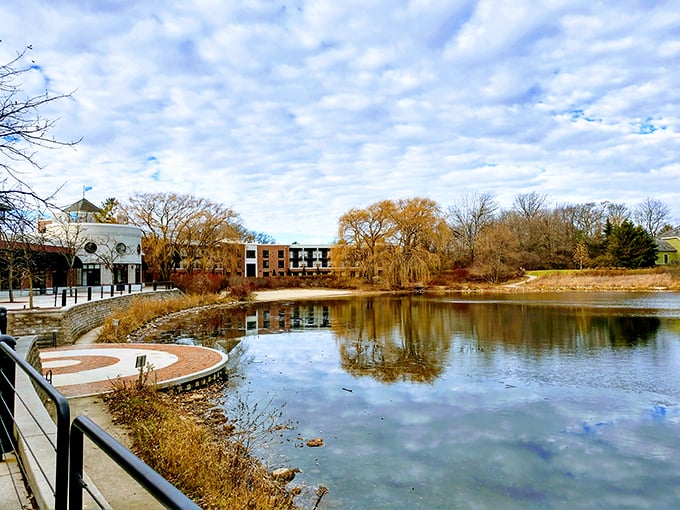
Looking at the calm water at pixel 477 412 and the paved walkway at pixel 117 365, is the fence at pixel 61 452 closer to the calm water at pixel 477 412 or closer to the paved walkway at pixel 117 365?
the calm water at pixel 477 412

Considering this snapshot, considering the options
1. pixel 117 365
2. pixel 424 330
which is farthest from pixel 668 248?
pixel 117 365

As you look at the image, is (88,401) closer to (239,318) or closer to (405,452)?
(405,452)

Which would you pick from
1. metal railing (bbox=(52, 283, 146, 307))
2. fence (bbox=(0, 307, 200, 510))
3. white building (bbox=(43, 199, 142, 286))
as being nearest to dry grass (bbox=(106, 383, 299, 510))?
fence (bbox=(0, 307, 200, 510))

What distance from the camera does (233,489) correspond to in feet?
18.5

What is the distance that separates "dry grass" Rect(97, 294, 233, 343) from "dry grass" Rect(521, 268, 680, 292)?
34062 millimetres

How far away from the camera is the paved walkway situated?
31.3 ft

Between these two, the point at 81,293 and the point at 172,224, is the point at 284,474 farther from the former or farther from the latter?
the point at 172,224

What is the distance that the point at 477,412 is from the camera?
9.25m

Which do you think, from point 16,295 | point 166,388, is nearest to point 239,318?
point 16,295

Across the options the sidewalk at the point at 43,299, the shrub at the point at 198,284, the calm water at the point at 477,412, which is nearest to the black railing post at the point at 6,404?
the calm water at the point at 477,412

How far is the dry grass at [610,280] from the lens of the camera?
46406 millimetres

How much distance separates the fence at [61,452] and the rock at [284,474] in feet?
10.8

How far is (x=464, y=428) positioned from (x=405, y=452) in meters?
1.51

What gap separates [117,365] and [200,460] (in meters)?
6.50
